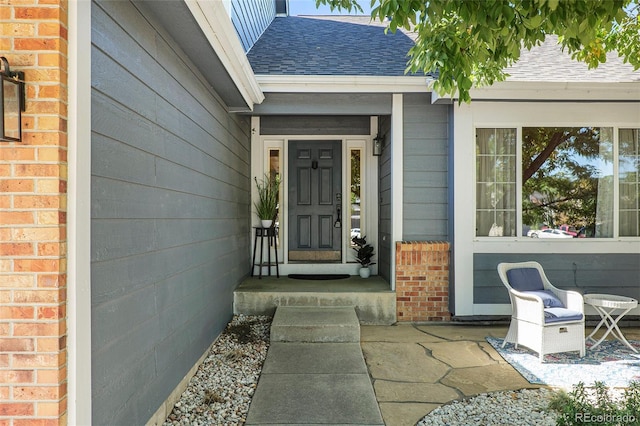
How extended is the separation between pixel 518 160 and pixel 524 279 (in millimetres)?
1455

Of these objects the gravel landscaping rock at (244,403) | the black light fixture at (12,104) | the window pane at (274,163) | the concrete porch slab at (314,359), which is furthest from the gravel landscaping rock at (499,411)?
the window pane at (274,163)

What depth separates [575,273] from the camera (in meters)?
4.49

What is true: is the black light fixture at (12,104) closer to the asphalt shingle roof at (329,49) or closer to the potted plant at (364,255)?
the asphalt shingle roof at (329,49)

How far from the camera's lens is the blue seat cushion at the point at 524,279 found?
378 cm

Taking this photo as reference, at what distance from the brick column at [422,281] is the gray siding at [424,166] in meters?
0.19

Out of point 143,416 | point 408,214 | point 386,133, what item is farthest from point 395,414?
point 386,133

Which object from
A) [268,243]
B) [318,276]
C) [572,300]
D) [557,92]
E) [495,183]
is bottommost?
[318,276]

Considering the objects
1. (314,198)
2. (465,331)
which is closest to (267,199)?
(314,198)

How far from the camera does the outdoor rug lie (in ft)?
9.86

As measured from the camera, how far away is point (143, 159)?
2160mm

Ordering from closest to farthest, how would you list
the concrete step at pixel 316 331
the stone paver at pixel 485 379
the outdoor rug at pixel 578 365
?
1. the stone paver at pixel 485 379
2. the outdoor rug at pixel 578 365
3. the concrete step at pixel 316 331

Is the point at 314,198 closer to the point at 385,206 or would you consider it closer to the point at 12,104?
the point at 385,206

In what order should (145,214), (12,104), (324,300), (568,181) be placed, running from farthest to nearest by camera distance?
(568,181) → (324,300) → (145,214) → (12,104)

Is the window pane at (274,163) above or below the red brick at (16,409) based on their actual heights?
above
